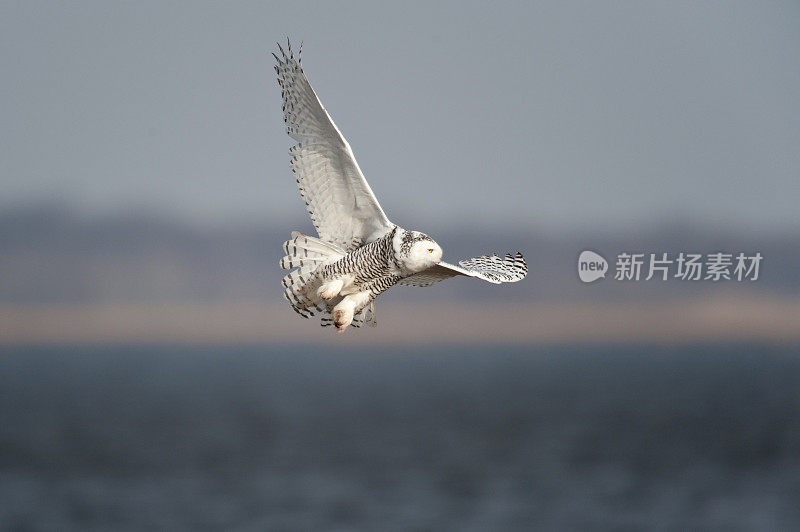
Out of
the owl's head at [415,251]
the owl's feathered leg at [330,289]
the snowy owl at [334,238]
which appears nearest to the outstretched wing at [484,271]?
the snowy owl at [334,238]

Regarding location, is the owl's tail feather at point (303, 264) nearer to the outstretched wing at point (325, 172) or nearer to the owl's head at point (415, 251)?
the outstretched wing at point (325, 172)

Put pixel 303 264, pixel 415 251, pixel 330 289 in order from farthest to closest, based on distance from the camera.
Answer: pixel 303 264 < pixel 330 289 < pixel 415 251

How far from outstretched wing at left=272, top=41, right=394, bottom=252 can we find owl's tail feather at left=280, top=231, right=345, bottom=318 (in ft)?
0.16

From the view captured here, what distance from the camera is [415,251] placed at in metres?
2.74

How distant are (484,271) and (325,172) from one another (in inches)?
29.5

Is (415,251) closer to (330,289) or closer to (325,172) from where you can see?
(330,289)

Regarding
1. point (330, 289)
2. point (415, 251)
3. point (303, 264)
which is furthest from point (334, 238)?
point (415, 251)

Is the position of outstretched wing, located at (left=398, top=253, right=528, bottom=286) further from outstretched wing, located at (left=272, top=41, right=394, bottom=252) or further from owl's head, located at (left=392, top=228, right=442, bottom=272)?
outstretched wing, located at (left=272, top=41, right=394, bottom=252)

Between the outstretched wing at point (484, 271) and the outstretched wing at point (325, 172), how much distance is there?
0.24m

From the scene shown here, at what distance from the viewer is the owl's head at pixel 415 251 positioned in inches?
108

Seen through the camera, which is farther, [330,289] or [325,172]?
[325,172]

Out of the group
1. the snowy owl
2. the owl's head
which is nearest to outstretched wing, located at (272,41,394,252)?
the snowy owl

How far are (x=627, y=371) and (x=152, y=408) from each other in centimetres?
1548

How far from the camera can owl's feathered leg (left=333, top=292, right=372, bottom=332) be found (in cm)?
289
